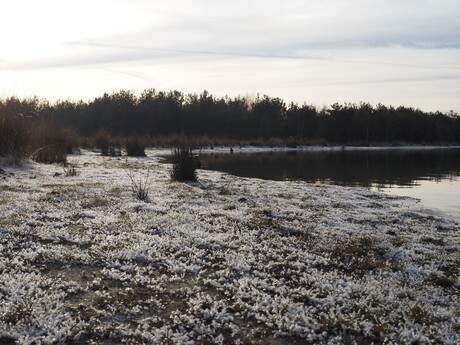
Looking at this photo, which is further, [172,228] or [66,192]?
[66,192]

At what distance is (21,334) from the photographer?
355 cm

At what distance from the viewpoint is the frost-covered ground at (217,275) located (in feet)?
12.8

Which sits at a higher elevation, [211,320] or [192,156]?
[192,156]

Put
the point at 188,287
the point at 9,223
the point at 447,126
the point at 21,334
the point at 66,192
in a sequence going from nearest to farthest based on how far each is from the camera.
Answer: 1. the point at 21,334
2. the point at 188,287
3. the point at 9,223
4. the point at 66,192
5. the point at 447,126

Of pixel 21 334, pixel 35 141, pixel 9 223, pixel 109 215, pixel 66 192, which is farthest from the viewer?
pixel 35 141

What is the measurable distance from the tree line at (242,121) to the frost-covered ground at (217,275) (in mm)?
63799

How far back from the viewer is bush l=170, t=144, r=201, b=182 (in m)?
14.4

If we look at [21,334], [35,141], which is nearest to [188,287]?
[21,334]

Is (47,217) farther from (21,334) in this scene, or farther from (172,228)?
(21,334)

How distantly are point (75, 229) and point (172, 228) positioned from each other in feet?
5.09

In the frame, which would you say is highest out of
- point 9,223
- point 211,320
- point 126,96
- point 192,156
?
point 126,96

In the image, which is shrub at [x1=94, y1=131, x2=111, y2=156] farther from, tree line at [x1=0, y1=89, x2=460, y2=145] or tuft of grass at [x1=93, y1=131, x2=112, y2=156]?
tree line at [x1=0, y1=89, x2=460, y2=145]

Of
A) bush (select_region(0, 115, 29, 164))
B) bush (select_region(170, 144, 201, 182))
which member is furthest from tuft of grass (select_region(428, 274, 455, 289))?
bush (select_region(0, 115, 29, 164))

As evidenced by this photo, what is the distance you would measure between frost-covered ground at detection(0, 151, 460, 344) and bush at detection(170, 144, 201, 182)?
4.91 m
